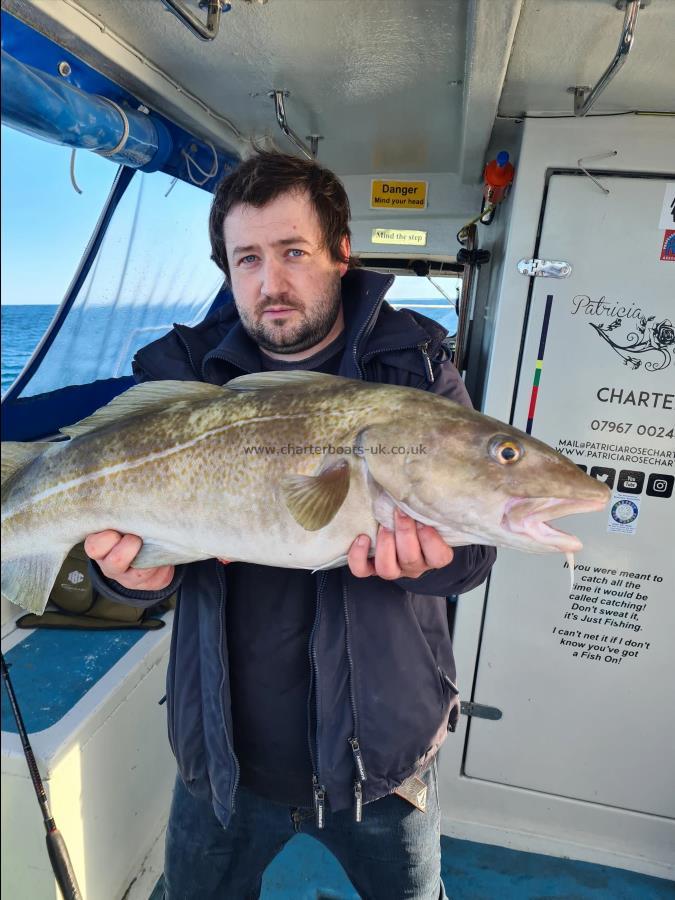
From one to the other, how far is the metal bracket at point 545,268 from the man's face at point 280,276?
1.23 metres

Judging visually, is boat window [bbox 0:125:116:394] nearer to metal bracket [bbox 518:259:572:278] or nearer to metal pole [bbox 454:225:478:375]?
metal bracket [bbox 518:259:572:278]

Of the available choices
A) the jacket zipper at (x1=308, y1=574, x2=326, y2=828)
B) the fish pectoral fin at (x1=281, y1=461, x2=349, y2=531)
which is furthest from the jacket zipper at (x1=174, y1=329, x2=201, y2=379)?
the jacket zipper at (x1=308, y1=574, x2=326, y2=828)

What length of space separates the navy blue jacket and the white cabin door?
122cm

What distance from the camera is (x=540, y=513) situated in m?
1.53

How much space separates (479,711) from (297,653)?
188 centimetres

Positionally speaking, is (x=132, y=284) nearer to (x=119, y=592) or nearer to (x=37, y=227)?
(x=119, y=592)

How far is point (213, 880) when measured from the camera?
2.05m

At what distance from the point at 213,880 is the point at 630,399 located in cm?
283

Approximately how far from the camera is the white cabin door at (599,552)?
2801mm

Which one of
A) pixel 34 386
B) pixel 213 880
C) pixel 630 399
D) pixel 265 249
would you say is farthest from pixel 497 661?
pixel 34 386

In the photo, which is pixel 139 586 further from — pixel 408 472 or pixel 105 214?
pixel 105 214

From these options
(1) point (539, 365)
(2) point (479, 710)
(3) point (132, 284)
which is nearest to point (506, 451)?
(1) point (539, 365)

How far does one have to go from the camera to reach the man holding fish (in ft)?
5.26

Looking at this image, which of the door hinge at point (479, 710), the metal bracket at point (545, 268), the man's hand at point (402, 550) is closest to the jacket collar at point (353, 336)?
the man's hand at point (402, 550)
